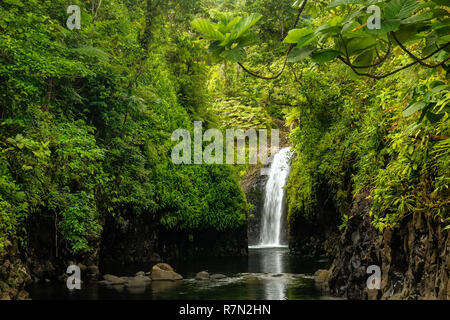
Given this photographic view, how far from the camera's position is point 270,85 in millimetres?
12266

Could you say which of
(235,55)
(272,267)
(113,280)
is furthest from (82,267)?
(235,55)

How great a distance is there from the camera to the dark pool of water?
7887mm

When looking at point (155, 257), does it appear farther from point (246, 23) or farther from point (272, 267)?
point (246, 23)

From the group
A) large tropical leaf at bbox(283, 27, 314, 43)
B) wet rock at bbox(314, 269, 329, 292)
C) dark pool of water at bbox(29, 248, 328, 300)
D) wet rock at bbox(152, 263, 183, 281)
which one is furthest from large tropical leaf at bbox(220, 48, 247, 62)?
wet rock at bbox(152, 263, 183, 281)

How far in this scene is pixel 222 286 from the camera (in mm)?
9273

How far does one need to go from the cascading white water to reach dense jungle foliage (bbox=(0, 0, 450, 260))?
121 inches

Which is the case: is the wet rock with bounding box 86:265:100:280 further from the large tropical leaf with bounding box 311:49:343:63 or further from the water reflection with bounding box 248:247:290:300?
the large tropical leaf with bounding box 311:49:343:63

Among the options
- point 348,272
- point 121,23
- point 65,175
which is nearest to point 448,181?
point 348,272

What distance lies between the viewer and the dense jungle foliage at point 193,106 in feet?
5.55

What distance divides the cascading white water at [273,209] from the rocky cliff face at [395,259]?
10719mm

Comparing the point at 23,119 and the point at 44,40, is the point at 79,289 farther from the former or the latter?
the point at 44,40

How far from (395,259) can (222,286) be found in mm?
4610

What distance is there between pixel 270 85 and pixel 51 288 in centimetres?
791

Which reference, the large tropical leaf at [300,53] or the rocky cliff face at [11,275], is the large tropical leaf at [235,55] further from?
the rocky cliff face at [11,275]
